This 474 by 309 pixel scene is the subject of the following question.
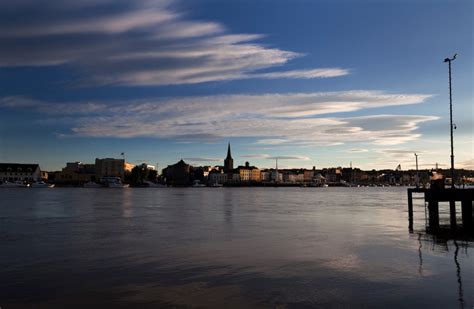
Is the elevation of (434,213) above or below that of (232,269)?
above

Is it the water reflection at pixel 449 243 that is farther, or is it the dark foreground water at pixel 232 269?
the water reflection at pixel 449 243

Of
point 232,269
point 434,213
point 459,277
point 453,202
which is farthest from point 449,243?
point 232,269

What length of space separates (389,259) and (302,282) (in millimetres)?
6719

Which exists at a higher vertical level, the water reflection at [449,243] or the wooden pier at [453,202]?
the wooden pier at [453,202]

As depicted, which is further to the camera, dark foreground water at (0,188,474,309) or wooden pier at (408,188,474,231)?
wooden pier at (408,188,474,231)

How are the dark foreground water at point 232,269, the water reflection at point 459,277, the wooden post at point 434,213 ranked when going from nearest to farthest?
the water reflection at point 459,277 → the dark foreground water at point 232,269 → the wooden post at point 434,213

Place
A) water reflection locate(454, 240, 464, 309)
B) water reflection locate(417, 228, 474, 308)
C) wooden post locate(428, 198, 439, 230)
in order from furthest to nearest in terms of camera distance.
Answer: wooden post locate(428, 198, 439, 230) < water reflection locate(417, 228, 474, 308) < water reflection locate(454, 240, 464, 309)

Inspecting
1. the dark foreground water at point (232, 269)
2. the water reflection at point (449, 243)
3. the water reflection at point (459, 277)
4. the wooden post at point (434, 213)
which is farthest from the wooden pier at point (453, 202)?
the water reflection at point (459, 277)

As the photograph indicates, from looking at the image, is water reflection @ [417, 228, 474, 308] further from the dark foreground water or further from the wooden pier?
the wooden pier

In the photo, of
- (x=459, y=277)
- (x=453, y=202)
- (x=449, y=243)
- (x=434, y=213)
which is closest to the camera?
(x=459, y=277)

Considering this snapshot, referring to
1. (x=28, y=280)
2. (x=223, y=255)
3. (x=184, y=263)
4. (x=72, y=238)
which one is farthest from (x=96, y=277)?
(x=72, y=238)

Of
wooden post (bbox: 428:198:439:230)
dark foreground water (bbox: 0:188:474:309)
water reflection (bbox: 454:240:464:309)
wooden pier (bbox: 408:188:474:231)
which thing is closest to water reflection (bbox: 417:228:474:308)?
water reflection (bbox: 454:240:464:309)

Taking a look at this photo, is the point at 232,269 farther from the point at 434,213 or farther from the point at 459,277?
the point at 434,213

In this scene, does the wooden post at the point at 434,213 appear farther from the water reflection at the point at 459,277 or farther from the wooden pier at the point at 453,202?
the water reflection at the point at 459,277
